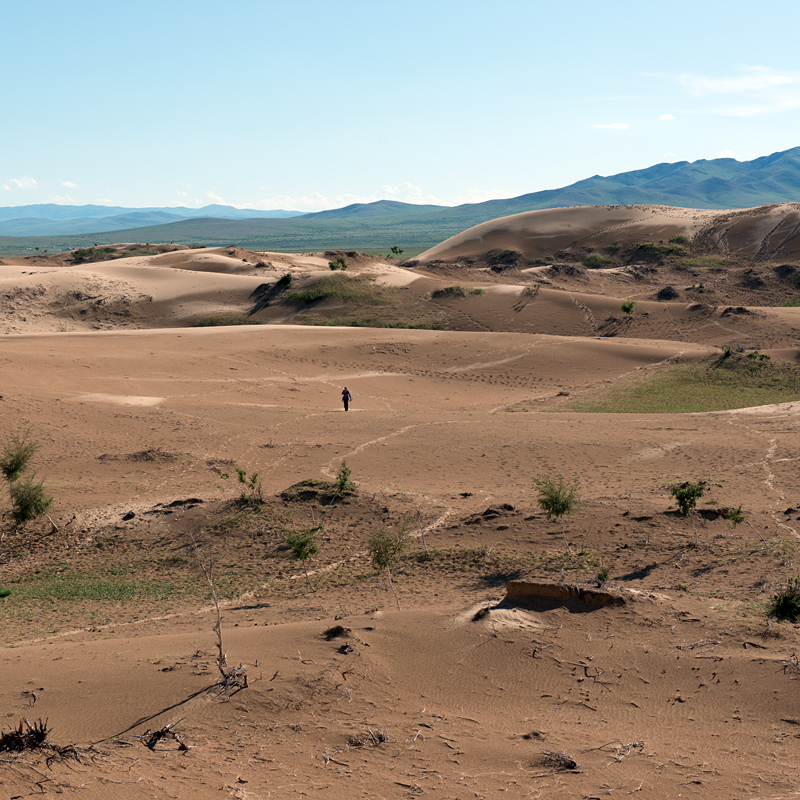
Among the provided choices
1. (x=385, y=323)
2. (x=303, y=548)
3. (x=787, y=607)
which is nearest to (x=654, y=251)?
(x=385, y=323)

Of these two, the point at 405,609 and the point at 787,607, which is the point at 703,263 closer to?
the point at 787,607

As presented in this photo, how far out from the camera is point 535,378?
123 feet

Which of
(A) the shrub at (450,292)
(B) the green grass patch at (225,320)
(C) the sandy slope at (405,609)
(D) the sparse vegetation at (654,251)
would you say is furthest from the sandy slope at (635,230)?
(C) the sandy slope at (405,609)

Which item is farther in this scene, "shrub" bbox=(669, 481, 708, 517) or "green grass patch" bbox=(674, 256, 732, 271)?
"green grass patch" bbox=(674, 256, 732, 271)

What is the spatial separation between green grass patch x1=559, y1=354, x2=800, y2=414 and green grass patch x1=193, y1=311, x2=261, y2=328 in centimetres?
2657

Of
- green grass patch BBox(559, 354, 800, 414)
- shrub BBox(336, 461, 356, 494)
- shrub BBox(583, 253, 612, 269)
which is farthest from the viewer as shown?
shrub BBox(583, 253, 612, 269)

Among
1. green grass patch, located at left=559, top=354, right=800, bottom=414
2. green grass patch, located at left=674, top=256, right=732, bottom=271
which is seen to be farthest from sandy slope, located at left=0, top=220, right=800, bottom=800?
green grass patch, located at left=674, top=256, right=732, bottom=271

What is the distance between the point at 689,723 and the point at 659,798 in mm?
1597

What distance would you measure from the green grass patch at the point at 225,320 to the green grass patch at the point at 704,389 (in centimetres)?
2657

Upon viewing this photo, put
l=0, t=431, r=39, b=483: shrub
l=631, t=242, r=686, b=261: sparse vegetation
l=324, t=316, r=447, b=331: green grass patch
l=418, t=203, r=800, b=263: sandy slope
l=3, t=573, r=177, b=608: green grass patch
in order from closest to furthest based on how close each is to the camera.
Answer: l=3, t=573, r=177, b=608: green grass patch
l=0, t=431, r=39, b=483: shrub
l=324, t=316, r=447, b=331: green grass patch
l=418, t=203, r=800, b=263: sandy slope
l=631, t=242, r=686, b=261: sparse vegetation

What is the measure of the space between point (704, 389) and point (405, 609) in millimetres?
25534

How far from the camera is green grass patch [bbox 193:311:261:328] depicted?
5044 centimetres

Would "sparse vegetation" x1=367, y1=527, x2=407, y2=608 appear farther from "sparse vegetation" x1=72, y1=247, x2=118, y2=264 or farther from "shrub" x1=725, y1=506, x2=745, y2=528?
"sparse vegetation" x1=72, y1=247, x2=118, y2=264

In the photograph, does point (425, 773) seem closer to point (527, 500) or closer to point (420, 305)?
point (527, 500)
